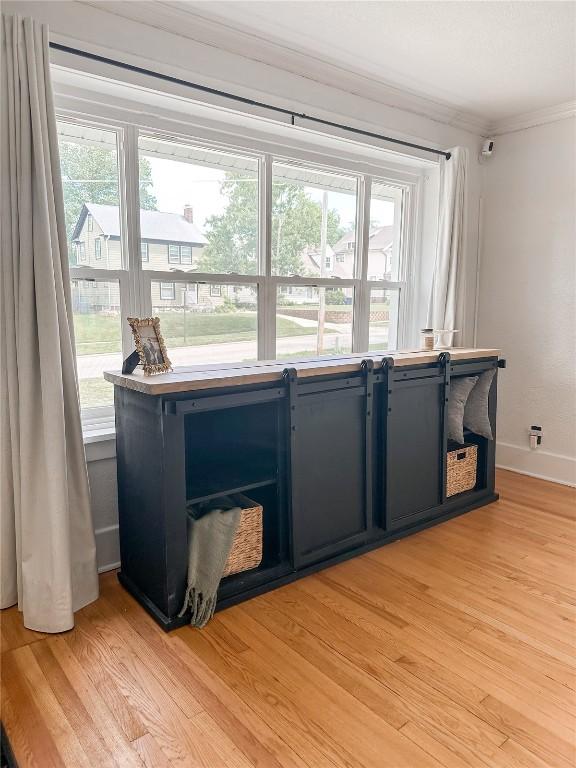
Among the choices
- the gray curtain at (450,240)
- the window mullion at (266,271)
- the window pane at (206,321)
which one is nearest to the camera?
the window pane at (206,321)

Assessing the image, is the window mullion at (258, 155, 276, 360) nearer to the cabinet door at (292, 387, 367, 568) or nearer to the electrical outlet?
the cabinet door at (292, 387, 367, 568)

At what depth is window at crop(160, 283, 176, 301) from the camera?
2797 mm

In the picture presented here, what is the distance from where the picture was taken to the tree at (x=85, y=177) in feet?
8.17

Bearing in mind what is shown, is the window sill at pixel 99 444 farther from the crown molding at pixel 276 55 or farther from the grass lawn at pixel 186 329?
the crown molding at pixel 276 55

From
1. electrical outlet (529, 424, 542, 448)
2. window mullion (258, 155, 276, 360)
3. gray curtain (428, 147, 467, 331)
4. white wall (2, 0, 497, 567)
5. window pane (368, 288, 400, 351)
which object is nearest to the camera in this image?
white wall (2, 0, 497, 567)

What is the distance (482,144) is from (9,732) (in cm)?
431

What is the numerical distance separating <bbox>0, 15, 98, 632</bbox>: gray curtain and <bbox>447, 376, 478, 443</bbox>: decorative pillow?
203cm

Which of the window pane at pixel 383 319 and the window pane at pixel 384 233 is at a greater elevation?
the window pane at pixel 384 233

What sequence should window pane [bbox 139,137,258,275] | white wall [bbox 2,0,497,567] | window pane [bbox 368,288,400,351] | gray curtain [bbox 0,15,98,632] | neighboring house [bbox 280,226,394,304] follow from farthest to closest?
window pane [bbox 368,288,400,351]
neighboring house [bbox 280,226,394,304]
window pane [bbox 139,137,258,275]
white wall [bbox 2,0,497,567]
gray curtain [bbox 0,15,98,632]

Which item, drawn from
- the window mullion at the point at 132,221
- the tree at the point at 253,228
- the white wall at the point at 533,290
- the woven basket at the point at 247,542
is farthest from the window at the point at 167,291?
the white wall at the point at 533,290

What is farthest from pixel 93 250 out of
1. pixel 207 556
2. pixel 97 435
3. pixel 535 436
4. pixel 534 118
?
pixel 535 436

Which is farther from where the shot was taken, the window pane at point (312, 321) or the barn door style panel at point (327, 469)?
Answer: the window pane at point (312, 321)

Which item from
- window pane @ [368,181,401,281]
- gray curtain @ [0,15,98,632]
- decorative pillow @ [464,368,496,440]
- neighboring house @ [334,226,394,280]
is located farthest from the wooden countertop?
window pane @ [368,181,401,281]

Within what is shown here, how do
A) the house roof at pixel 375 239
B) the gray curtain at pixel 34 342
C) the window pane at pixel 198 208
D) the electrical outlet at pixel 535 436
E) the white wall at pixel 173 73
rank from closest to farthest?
the gray curtain at pixel 34 342 < the white wall at pixel 173 73 < the window pane at pixel 198 208 < the house roof at pixel 375 239 < the electrical outlet at pixel 535 436
